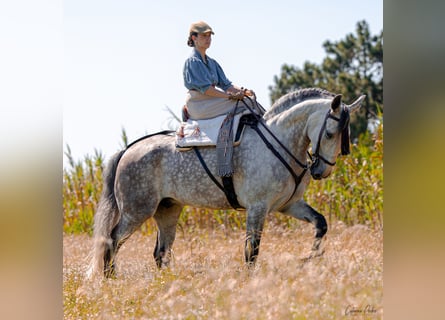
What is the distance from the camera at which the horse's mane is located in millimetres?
5699

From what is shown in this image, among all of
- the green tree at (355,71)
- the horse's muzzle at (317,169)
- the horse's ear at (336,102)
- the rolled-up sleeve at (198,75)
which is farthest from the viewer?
the green tree at (355,71)

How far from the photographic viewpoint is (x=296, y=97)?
18.9ft

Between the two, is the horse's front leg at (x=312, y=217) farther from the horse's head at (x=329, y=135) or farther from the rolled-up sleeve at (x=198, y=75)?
the rolled-up sleeve at (x=198, y=75)

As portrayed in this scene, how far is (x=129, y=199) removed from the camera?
19.9 feet

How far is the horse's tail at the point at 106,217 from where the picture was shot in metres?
6.07

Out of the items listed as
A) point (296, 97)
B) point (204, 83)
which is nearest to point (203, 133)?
point (204, 83)

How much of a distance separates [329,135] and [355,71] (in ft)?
43.0

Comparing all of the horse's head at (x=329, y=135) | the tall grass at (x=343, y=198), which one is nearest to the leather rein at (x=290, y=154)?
the horse's head at (x=329, y=135)

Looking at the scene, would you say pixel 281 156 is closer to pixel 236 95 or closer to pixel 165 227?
pixel 236 95
